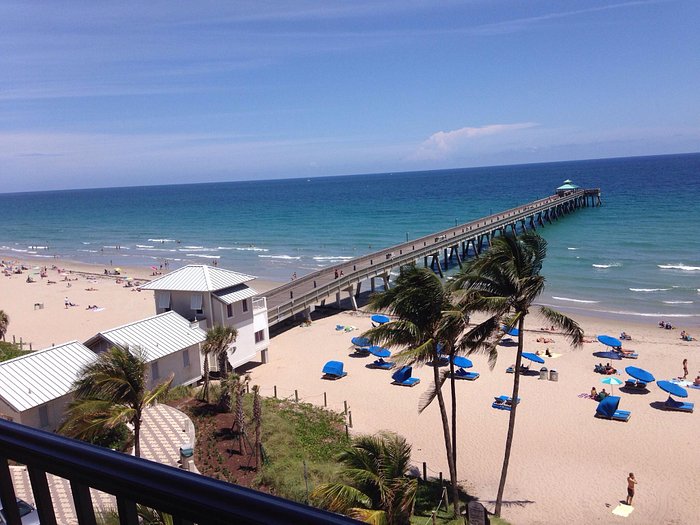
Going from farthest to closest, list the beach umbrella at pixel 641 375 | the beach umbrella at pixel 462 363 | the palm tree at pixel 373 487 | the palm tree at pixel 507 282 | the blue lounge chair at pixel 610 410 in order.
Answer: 1. the beach umbrella at pixel 462 363
2. the beach umbrella at pixel 641 375
3. the blue lounge chair at pixel 610 410
4. the palm tree at pixel 507 282
5. the palm tree at pixel 373 487

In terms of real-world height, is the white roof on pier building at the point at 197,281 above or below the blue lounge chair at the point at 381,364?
above

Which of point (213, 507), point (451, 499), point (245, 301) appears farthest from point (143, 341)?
point (213, 507)

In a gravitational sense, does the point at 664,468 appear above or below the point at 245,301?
below

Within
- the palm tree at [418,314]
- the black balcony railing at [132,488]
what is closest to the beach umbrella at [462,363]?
the palm tree at [418,314]

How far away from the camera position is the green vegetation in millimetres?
26598

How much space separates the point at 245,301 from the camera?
2802cm

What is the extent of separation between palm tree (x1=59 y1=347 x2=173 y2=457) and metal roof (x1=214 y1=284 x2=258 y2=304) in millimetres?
11337

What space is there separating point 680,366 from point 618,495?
13670 mm

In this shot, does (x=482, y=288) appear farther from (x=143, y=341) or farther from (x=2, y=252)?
(x=2, y=252)

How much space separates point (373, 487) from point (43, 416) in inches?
489

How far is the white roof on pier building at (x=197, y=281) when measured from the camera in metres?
26.4

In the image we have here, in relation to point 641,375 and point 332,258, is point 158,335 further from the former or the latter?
point 332,258

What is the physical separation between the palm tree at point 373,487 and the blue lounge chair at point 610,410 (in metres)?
14.2

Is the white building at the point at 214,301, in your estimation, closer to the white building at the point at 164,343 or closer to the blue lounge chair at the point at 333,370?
the white building at the point at 164,343
